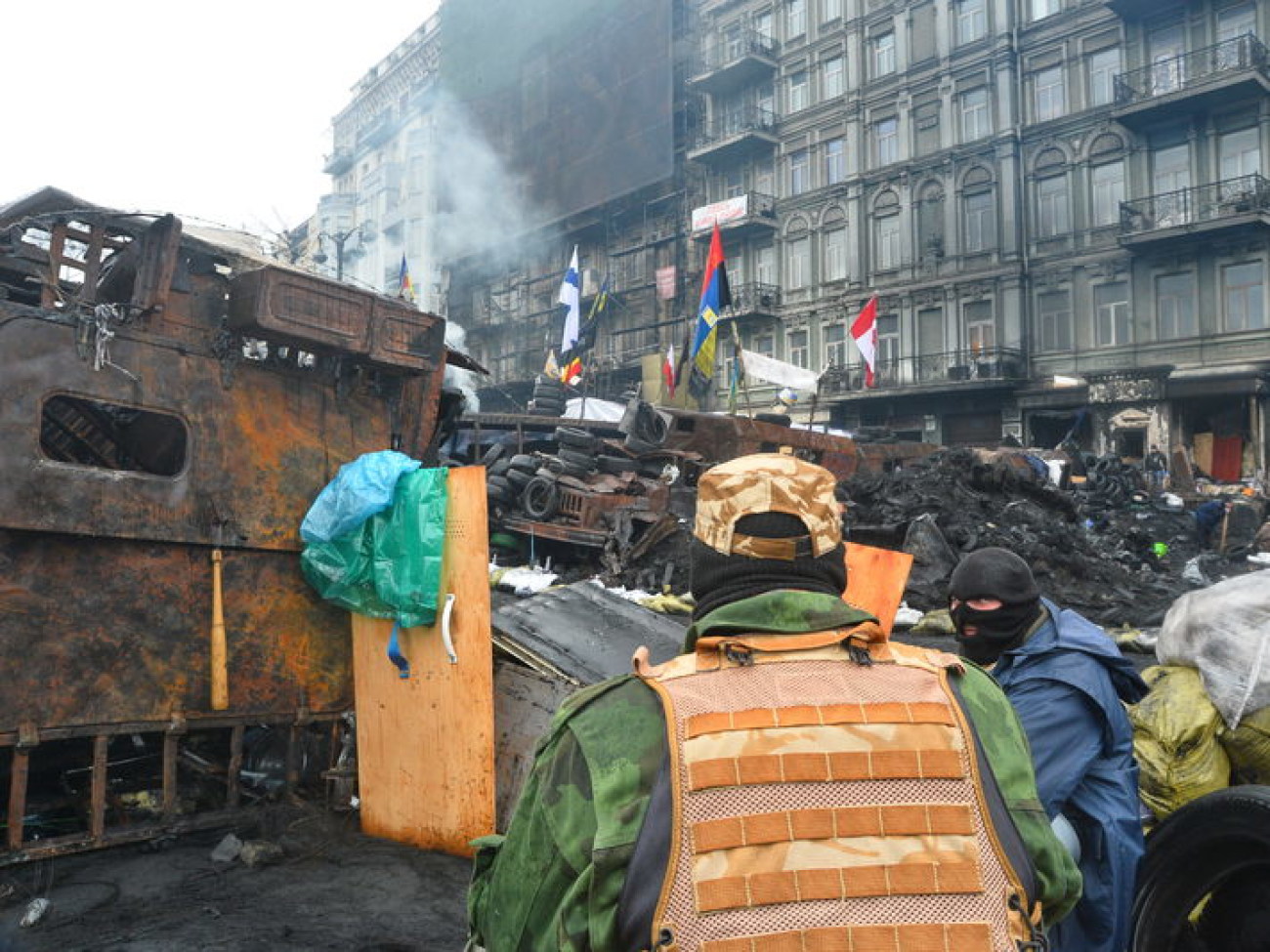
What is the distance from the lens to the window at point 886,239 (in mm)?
28281

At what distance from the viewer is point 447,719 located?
13.1 feet

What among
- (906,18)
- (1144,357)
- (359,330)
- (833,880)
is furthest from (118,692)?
(906,18)

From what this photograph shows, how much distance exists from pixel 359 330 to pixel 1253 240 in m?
24.3

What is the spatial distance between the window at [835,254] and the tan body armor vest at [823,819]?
29465 mm

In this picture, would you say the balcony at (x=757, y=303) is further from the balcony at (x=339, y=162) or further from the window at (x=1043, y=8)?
the balcony at (x=339, y=162)

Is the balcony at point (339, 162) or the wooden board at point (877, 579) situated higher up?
the balcony at point (339, 162)

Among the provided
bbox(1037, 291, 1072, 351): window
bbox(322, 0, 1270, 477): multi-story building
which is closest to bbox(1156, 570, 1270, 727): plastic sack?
bbox(322, 0, 1270, 477): multi-story building

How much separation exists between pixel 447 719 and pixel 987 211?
2664 centimetres

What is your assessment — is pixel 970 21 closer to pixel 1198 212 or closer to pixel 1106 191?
pixel 1106 191

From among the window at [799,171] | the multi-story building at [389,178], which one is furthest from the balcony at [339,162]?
the window at [799,171]

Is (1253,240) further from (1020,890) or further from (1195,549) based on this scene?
(1020,890)

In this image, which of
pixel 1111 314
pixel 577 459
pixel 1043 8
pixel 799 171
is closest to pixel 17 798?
pixel 577 459

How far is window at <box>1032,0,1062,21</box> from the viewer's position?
82.6 ft

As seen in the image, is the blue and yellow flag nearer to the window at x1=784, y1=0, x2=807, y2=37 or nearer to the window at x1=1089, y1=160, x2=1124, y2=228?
the window at x1=1089, y1=160, x2=1124, y2=228
